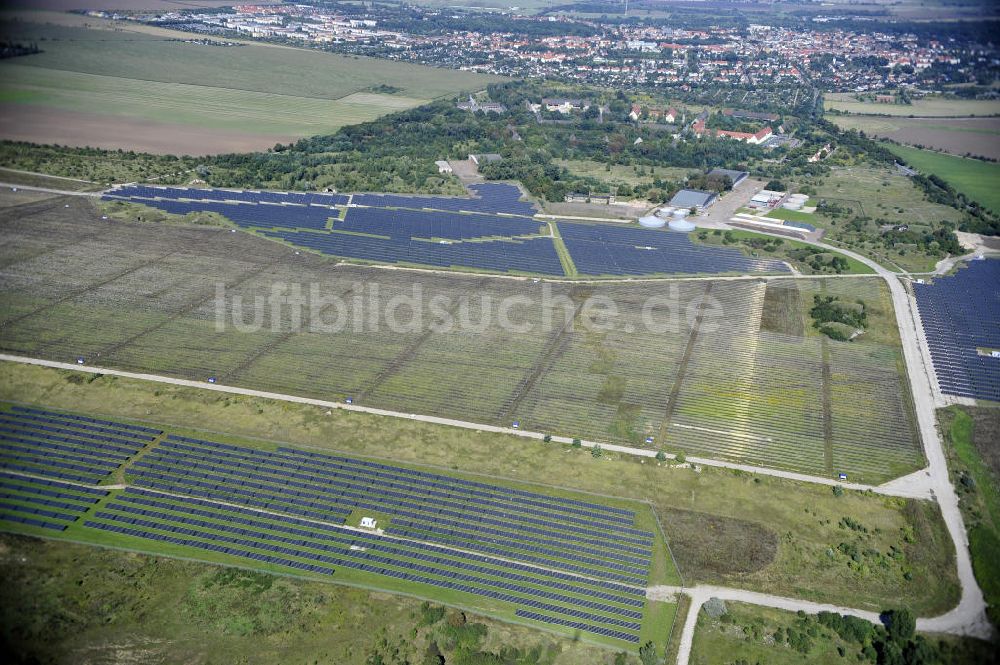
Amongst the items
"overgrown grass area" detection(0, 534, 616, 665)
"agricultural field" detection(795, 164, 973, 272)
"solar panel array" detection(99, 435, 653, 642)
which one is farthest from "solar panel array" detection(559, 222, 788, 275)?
"overgrown grass area" detection(0, 534, 616, 665)

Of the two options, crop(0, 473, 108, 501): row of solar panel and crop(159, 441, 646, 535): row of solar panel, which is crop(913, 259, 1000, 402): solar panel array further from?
crop(0, 473, 108, 501): row of solar panel

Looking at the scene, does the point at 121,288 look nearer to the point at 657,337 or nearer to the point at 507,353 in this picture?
the point at 507,353

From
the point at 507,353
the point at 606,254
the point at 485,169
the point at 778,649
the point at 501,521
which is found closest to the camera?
the point at 778,649

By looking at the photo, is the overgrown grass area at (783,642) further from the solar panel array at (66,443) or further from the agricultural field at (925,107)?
the agricultural field at (925,107)

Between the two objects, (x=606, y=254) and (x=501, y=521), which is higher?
(x=606, y=254)

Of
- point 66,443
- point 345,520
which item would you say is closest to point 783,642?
point 345,520

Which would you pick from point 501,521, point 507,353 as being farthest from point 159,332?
point 501,521
